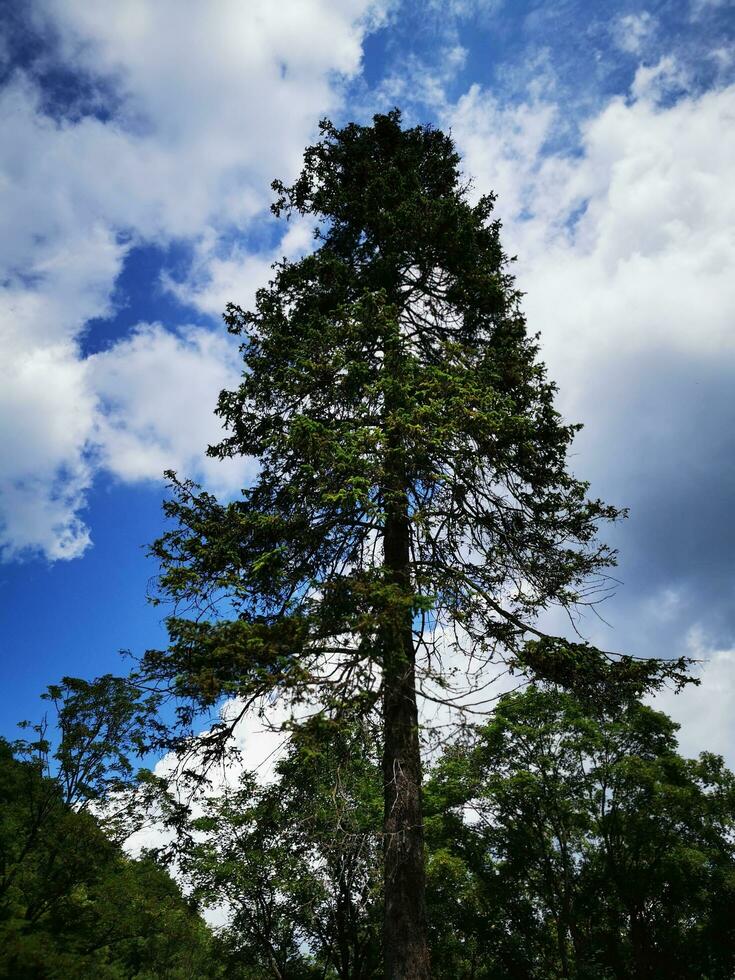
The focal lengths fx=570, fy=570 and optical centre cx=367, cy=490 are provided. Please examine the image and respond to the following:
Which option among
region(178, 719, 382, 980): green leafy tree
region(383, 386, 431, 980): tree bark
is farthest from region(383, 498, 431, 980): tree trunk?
region(178, 719, 382, 980): green leafy tree

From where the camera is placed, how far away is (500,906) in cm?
2020

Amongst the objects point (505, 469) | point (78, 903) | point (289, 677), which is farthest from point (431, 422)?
point (78, 903)

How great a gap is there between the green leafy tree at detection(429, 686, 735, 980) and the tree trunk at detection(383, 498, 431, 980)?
13.6 metres

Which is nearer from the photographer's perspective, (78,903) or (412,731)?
(412,731)

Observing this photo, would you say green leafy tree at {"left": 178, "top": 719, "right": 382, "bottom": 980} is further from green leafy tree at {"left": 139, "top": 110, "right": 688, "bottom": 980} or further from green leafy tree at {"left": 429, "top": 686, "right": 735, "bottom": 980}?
green leafy tree at {"left": 139, "top": 110, "right": 688, "bottom": 980}

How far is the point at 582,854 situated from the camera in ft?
69.2

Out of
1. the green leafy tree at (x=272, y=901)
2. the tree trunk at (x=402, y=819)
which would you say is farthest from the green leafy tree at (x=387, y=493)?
the green leafy tree at (x=272, y=901)

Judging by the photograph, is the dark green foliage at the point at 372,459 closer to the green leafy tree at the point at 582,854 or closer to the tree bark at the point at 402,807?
the tree bark at the point at 402,807

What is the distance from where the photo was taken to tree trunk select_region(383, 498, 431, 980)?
5.83 metres

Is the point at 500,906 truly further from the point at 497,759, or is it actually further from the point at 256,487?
the point at 256,487

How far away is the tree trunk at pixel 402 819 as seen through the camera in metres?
5.83

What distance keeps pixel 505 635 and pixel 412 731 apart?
1920 mm

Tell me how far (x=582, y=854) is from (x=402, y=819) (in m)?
19.3

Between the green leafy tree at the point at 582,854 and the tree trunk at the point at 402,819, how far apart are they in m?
13.6
